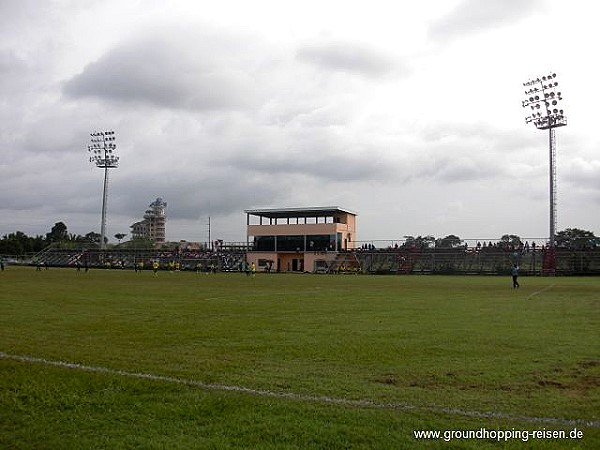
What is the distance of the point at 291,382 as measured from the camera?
806 centimetres

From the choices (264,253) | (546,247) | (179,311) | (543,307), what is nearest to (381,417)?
(179,311)

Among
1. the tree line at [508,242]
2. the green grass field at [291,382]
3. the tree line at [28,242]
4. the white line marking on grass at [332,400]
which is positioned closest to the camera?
the green grass field at [291,382]

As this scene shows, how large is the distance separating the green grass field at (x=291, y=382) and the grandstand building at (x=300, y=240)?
222ft

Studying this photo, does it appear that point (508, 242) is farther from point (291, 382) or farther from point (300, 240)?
point (291, 382)

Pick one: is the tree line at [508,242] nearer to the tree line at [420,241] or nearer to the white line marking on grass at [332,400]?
the tree line at [420,241]

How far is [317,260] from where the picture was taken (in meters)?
83.6

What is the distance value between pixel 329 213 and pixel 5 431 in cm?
7902

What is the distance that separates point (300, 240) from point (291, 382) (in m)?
78.1

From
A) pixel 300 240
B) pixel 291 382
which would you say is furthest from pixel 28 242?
pixel 291 382

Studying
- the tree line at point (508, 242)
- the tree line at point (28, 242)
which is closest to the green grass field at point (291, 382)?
→ the tree line at point (508, 242)

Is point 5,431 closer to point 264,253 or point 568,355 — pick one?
point 568,355

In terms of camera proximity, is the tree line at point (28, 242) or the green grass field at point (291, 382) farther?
the tree line at point (28, 242)

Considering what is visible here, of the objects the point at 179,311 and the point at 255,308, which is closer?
the point at 179,311

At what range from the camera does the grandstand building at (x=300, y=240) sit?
8375 cm
